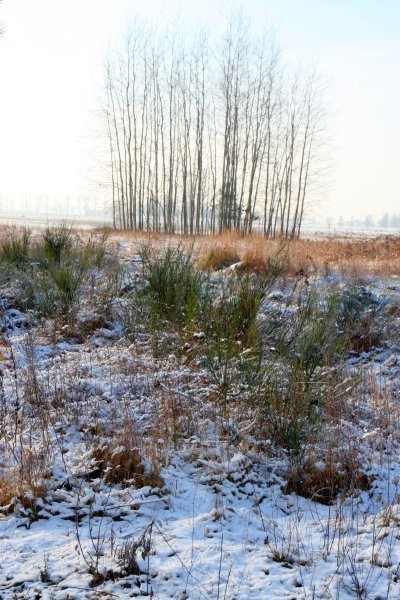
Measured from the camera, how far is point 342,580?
2.50 meters

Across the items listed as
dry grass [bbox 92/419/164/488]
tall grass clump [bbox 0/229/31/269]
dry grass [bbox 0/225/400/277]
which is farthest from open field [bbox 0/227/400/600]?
dry grass [bbox 0/225/400/277]

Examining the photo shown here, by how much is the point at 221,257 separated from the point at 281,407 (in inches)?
257

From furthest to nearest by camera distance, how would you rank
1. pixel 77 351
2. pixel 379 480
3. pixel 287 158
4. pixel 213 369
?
pixel 287 158 < pixel 77 351 < pixel 213 369 < pixel 379 480

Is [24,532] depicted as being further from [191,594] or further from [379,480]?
[379,480]

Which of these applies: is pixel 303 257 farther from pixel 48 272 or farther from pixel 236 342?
pixel 236 342

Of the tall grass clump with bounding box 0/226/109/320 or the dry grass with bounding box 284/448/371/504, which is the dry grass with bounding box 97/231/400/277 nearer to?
the tall grass clump with bounding box 0/226/109/320

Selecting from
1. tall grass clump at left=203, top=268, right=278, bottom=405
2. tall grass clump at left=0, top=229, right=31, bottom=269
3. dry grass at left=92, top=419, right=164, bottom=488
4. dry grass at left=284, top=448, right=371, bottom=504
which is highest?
tall grass clump at left=0, top=229, right=31, bottom=269

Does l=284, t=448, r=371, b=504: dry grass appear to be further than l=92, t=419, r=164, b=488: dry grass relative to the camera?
Yes

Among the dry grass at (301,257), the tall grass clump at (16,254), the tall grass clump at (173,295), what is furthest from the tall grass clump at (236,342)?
the tall grass clump at (16,254)

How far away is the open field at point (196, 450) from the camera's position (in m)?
2.59

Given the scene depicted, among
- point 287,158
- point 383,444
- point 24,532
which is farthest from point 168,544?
point 287,158

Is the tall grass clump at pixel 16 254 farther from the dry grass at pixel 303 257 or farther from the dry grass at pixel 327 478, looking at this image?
the dry grass at pixel 327 478

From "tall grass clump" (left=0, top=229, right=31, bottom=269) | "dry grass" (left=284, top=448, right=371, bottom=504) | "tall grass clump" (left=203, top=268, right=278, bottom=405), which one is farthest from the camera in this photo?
"tall grass clump" (left=0, top=229, right=31, bottom=269)

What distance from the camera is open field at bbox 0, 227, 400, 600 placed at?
259cm
